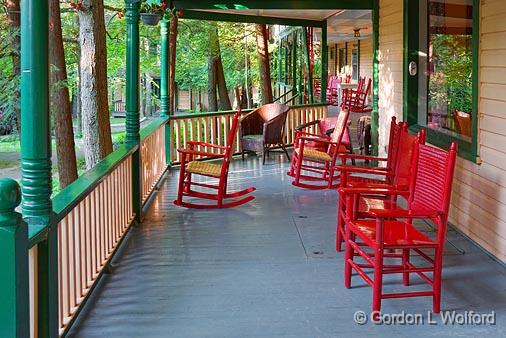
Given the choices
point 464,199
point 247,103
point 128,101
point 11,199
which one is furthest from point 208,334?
point 247,103

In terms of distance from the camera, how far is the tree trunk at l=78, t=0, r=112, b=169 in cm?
653

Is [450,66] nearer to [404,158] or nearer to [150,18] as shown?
[404,158]

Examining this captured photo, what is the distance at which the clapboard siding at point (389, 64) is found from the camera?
23.9ft

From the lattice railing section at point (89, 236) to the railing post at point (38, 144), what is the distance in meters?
0.29

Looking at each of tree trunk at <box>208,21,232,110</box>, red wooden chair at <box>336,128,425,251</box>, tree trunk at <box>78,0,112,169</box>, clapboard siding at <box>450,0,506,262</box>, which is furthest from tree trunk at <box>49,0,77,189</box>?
tree trunk at <box>208,21,232,110</box>

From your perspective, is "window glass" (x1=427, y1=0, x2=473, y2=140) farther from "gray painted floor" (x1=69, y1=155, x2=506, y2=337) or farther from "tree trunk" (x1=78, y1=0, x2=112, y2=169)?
"tree trunk" (x1=78, y1=0, x2=112, y2=169)

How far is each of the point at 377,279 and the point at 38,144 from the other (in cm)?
186

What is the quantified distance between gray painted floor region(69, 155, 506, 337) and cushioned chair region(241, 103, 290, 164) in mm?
3199

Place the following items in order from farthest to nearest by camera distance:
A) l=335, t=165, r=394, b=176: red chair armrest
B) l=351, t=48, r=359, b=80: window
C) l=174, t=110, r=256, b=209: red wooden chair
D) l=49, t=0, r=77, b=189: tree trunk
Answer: l=351, t=48, r=359, b=80: window, l=174, t=110, r=256, b=209: red wooden chair, l=49, t=0, r=77, b=189: tree trunk, l=335, t=165, r=394, b=176: red chair armrest

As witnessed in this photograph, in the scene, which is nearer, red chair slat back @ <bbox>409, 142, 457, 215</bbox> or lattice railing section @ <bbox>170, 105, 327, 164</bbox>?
red chair slat back @ <bbox>409, 142, 457, 215</bbox>

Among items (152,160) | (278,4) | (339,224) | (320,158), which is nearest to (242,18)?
(278,4)

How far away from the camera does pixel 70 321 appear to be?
3350 millimetres

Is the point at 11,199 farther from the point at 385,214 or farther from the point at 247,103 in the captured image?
the point at 247,103

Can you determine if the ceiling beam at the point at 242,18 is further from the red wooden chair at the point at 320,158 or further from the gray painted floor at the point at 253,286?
the gray painted floor at the point at 253,286
